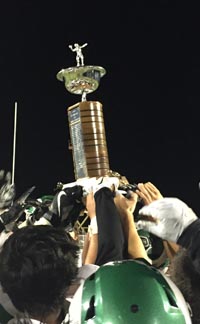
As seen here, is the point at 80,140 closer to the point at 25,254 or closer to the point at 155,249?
the point at 155,249

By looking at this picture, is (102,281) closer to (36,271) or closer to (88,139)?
(36,271)

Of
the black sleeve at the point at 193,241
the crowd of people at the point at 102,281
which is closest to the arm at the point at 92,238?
the crowd of people at the point at 102,281

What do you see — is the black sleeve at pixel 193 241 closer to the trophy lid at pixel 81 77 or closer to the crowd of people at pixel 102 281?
the crowd of people at pixel 102 281

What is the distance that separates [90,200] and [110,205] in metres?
0.18

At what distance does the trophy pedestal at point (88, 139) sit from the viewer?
3.19m

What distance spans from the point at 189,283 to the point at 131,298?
0.19 metres

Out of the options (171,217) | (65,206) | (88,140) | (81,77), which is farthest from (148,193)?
(81,77)

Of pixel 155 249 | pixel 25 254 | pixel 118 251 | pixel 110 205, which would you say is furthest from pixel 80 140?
pixel 25 254

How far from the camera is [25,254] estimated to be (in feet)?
4.26

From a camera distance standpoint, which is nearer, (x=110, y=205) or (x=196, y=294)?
(x=196, y=294)

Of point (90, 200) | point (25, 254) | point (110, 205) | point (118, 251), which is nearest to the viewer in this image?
point (25, 254)

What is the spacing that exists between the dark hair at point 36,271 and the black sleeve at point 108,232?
35cm

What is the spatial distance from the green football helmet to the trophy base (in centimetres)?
242

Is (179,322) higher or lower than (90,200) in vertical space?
→ lower
